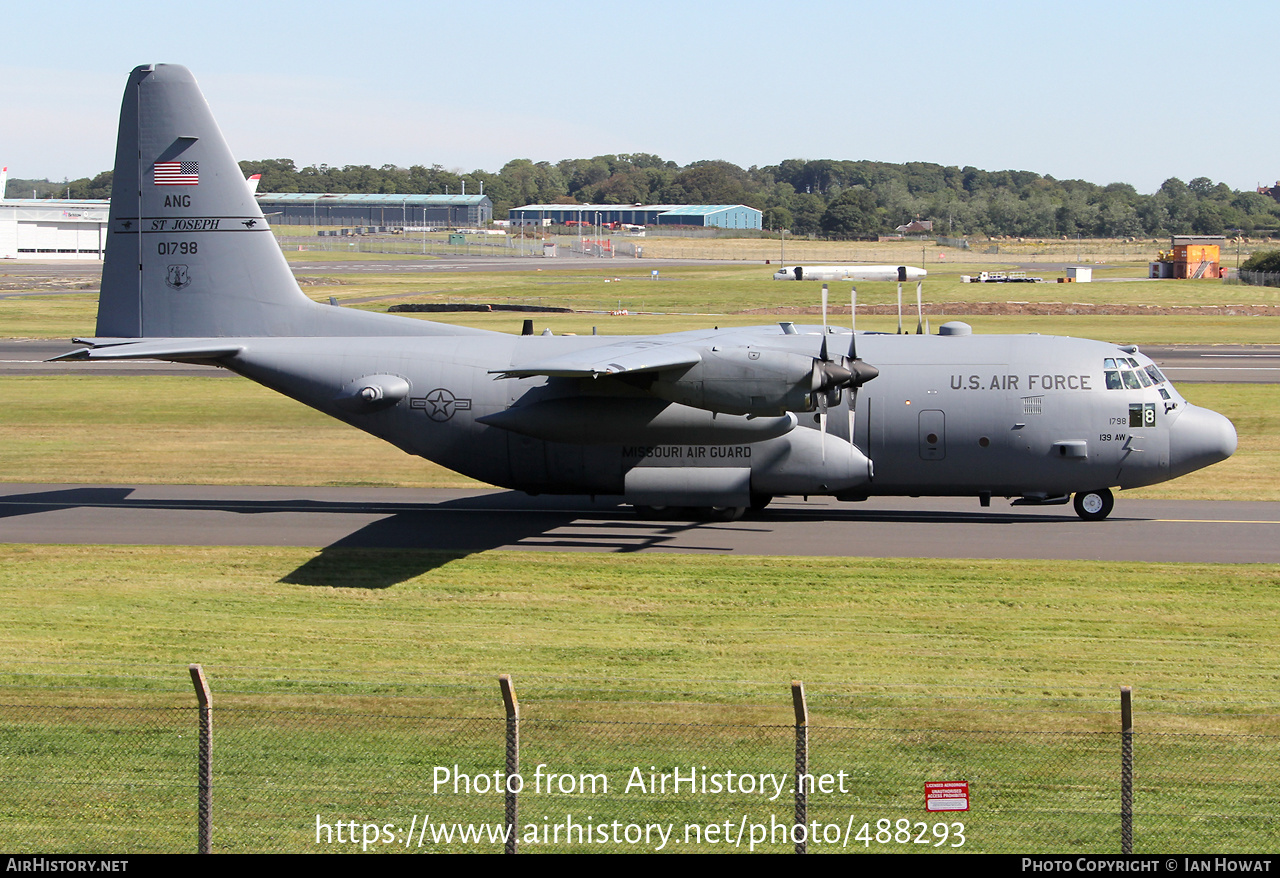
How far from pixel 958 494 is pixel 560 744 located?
610 inches

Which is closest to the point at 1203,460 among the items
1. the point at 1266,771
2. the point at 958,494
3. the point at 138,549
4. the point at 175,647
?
the point at 958,494

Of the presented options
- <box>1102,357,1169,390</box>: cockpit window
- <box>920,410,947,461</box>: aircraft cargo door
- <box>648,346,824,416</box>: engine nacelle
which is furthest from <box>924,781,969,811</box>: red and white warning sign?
<box>1102,357,1169,390</box>: cockpit window

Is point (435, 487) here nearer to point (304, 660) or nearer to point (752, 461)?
point (752, 461)

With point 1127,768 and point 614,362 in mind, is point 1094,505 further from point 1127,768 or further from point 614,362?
point 1127,768

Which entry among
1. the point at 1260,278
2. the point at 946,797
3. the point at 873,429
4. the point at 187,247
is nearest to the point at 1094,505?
the point at 873,429

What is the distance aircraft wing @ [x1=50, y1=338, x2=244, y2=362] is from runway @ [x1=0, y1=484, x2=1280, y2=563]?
12.4ft

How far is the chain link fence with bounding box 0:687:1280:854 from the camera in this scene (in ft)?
34.1

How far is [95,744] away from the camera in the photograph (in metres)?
13.0

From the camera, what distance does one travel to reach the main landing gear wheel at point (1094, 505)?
26547mm

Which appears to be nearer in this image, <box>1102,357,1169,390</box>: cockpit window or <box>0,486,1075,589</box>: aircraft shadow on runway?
<box>0,486,1075,589</box>: aircraft shadow on runway

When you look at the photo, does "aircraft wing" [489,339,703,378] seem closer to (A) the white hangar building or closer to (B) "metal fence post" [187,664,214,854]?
(B) "metal fence post" [187,664,214,854]

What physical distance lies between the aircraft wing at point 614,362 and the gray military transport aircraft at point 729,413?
0.35 meters

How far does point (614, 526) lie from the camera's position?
2683 cm

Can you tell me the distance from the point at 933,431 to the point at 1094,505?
423cm
